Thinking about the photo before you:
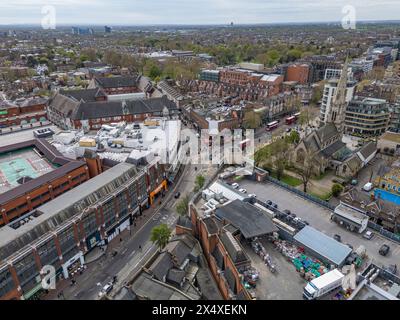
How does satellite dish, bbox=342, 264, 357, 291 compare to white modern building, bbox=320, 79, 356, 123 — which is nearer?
satellite dish, bbox=342, 264, 357, 291

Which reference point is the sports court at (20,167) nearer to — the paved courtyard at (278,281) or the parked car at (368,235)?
the paved courtyard at (278,281)

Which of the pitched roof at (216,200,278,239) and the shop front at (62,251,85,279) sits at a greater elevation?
the pitched roof at (216,200,278,239)

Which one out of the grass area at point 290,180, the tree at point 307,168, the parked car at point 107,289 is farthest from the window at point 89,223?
the tree at point 307,168

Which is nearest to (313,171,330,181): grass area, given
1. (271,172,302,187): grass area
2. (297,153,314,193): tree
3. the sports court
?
(297,153,314,193): tree

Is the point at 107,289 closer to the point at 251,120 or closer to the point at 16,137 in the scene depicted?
the point at 16,137

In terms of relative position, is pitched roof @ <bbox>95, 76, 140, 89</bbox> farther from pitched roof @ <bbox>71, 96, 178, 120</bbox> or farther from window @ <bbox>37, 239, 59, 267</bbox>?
window @ <bbox>37, 239, 59, 267</bbox>

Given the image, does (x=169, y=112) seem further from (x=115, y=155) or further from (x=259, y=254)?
(x=259, y=254)
